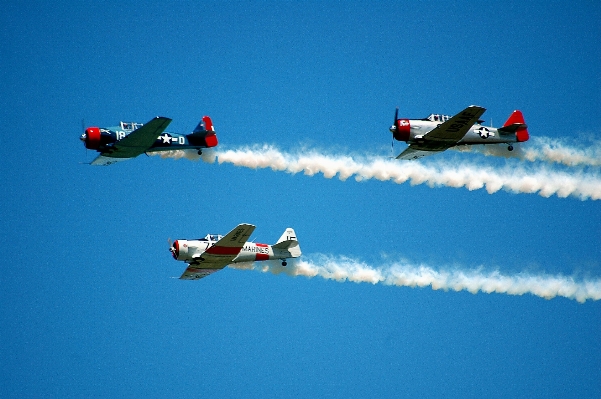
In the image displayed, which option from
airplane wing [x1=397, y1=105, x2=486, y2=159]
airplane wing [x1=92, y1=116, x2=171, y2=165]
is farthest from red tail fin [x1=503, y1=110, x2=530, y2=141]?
airplane wing [x1=92, y1=116, x2=171, y2=165]

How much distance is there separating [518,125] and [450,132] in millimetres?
3391

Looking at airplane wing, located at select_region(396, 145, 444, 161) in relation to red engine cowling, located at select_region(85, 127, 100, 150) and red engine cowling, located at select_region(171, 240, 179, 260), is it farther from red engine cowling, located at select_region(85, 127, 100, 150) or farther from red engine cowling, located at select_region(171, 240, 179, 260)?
red engine cowling, located at select_region(85, 127, 100, 150)

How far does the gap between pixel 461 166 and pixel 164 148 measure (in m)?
13.0

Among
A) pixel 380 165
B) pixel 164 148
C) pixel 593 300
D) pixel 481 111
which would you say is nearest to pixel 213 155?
pixel 164 148

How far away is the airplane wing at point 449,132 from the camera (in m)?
54.2

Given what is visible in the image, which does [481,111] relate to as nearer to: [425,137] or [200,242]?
[425,137]

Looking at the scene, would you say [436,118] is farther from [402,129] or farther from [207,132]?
[207,132]

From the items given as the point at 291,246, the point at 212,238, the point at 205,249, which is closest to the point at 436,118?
the point at 291,246

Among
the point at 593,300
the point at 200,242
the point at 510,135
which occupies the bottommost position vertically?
the point at 593,300

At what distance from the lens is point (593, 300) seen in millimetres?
59062

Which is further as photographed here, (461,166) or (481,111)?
(461,166)

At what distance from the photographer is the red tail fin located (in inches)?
2233

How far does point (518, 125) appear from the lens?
5669 cm

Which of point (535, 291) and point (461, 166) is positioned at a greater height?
point (461, 166)
